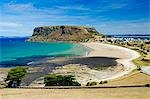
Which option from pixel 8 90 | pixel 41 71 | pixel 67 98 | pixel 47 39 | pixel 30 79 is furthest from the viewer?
pixel 47 39

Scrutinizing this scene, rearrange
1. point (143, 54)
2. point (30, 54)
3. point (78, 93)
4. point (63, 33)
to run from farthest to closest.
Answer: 1. point (63, 33)
2. point (30, 54)
3. point (143, 54)
4. point (78, 93)

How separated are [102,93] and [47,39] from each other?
14815cm

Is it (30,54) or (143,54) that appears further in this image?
(30,54)

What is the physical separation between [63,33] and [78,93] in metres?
140

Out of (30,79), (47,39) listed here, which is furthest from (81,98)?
(47,39)

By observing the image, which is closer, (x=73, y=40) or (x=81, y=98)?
(x=81, y=98)

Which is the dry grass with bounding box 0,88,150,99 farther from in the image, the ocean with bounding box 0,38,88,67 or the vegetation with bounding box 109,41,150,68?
the ocean with bounding box 0,38,88,67

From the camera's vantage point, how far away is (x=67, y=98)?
20.0m

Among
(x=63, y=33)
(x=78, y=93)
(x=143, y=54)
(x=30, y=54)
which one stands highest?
(x=63, y=33)

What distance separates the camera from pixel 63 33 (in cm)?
16138

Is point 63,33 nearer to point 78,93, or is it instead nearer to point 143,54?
point 143,54

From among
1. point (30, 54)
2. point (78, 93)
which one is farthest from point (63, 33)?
point (78, 93)

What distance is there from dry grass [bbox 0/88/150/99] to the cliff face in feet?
420

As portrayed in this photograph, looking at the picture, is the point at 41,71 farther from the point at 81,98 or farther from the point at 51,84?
the point at 81,98
